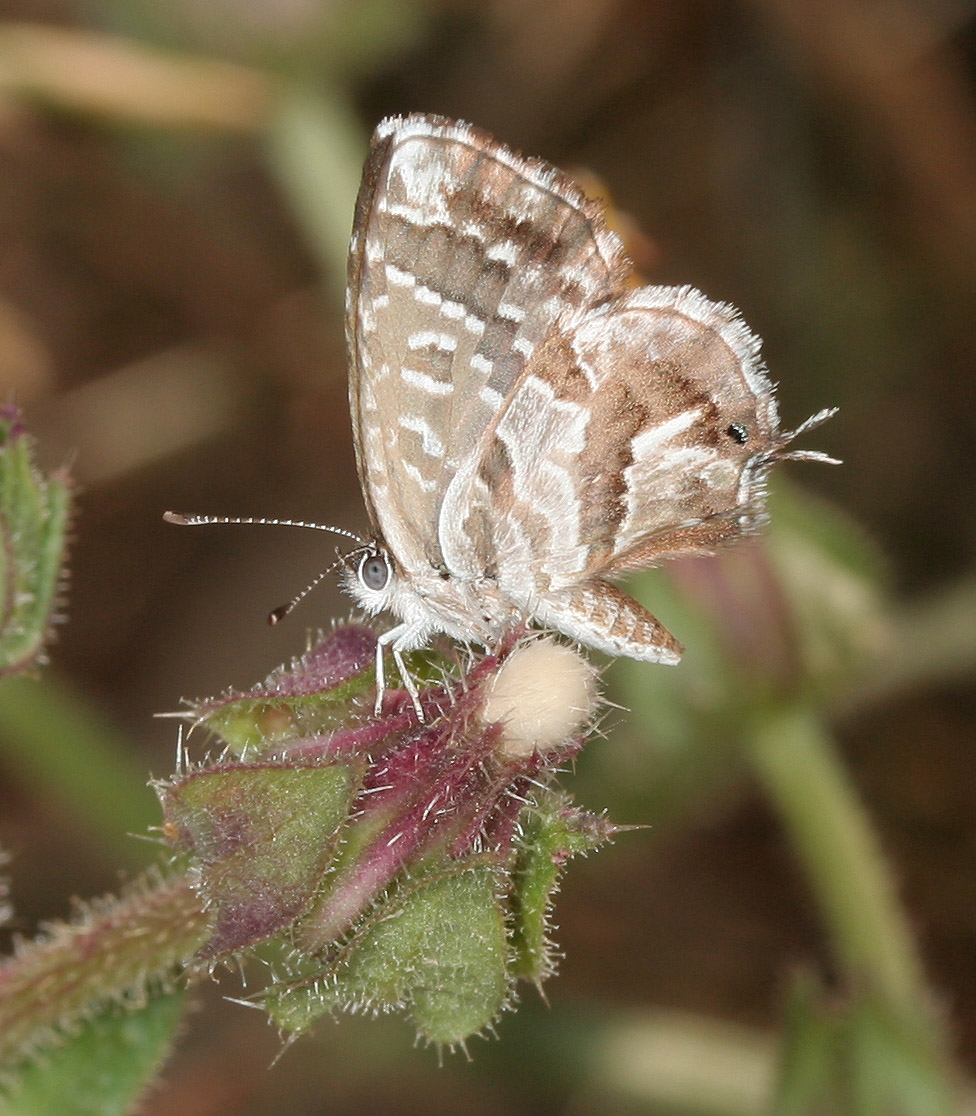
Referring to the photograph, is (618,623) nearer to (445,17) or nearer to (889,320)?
(889,320)

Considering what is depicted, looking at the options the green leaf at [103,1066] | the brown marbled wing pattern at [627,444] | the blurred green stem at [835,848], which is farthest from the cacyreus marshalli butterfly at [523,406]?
the blurred green stem at [835,848]

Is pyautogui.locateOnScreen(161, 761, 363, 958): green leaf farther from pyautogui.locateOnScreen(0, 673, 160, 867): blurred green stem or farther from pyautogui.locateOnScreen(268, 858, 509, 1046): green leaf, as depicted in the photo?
pyautogui.locateOnScreen(0, 673, 160, 867): blurred green stem

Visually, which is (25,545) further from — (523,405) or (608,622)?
(608,622)

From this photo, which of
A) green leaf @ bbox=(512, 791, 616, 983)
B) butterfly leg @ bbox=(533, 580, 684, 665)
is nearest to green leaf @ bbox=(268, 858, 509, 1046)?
green leaf @ bbox=(512, 791, 616, 983)

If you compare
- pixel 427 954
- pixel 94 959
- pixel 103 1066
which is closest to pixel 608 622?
pixel 427 954

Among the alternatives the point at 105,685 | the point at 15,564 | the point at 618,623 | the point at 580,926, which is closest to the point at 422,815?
the point at 618,623

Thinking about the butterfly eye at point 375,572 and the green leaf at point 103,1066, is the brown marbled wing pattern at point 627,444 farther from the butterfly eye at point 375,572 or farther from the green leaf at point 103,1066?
the green leaf at point 103,1066

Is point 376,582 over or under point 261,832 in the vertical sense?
over
